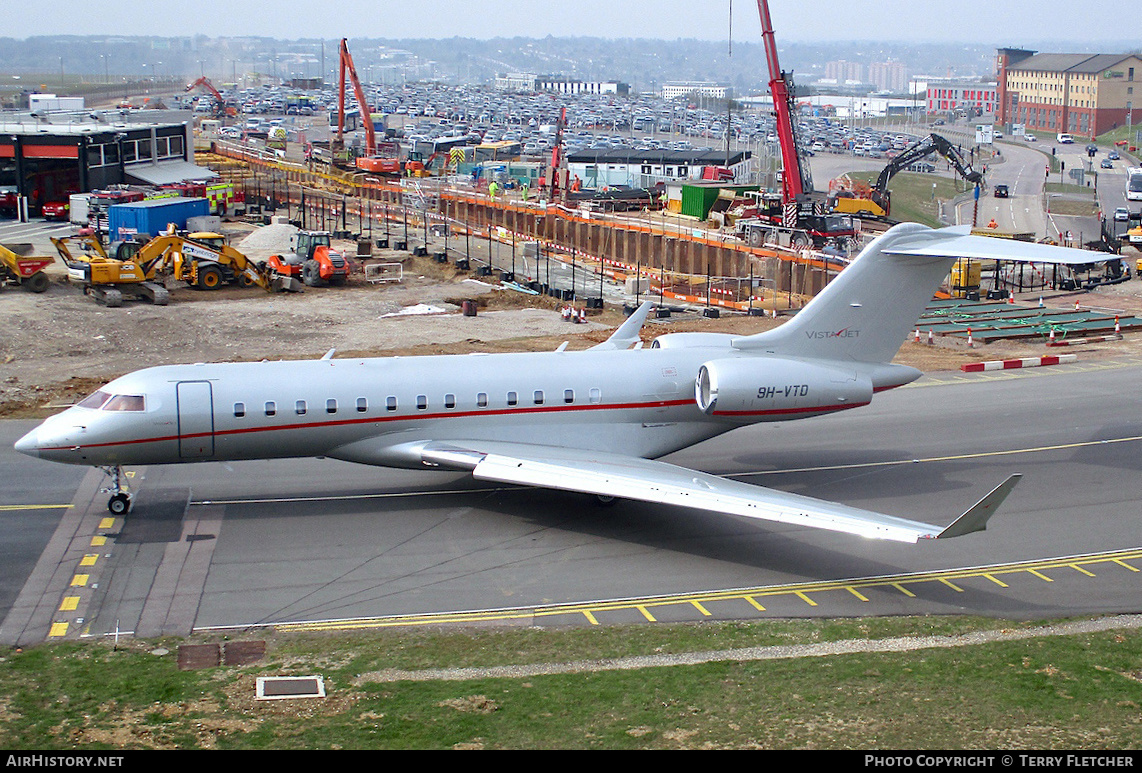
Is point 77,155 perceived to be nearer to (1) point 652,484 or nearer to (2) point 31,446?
(2) point 31,446

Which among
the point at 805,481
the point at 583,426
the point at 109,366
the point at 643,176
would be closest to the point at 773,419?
the point at 805,481

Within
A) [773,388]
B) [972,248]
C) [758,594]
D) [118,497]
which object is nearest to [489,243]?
[773,388]

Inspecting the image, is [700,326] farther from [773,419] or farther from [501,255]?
[501,255]

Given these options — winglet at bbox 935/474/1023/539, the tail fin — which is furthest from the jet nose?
winglet at bbox 935/474/1023/539

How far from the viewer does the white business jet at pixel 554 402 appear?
84.7ft

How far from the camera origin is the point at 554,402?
2786 cm

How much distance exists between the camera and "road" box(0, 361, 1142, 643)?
22.2m

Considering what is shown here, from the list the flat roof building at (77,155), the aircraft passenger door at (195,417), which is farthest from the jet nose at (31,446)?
the flat roof building at (77,155)

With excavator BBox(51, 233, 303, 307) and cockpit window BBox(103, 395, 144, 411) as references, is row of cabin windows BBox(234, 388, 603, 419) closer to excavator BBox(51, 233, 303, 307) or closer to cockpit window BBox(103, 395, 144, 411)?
cockpit window BBox(103, 395, 144, 411)

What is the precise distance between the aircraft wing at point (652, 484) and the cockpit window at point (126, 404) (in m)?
6.70

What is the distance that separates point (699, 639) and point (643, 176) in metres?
95.4

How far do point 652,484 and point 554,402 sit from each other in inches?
164

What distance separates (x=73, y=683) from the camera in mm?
18297

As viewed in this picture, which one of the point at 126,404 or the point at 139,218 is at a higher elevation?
the point at 139,218
